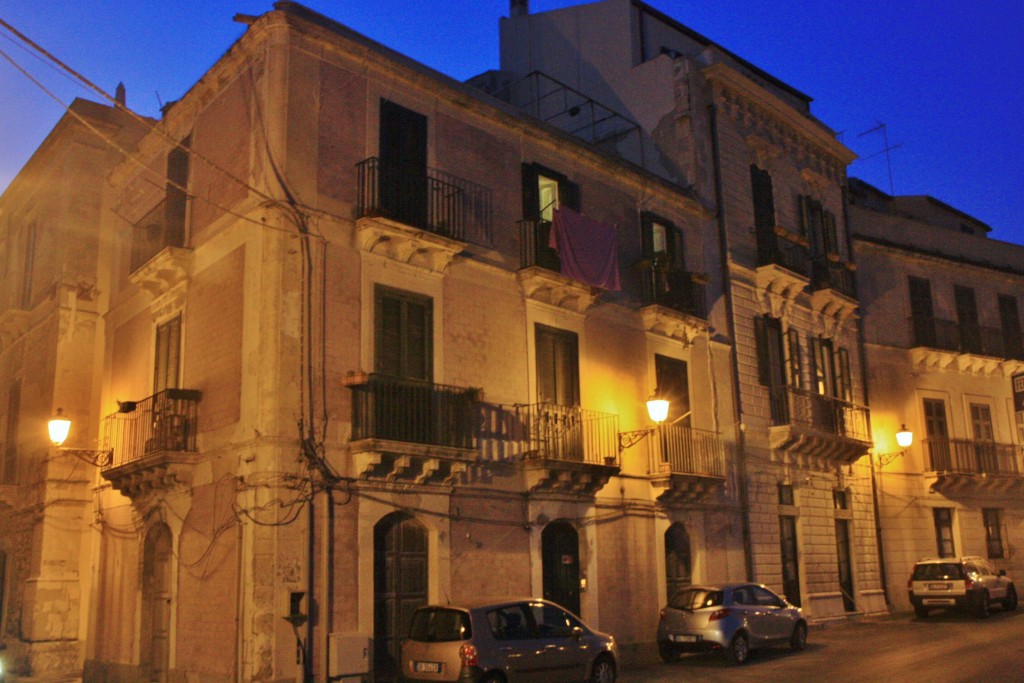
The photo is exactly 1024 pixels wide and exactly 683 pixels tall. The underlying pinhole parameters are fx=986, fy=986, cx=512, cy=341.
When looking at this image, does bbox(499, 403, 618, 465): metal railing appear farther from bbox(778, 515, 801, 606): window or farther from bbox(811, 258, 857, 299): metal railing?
bbox(811, 258, 857, 299): metal railing

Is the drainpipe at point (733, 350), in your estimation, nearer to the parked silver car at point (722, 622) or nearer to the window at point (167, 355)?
the parked silver car at point (722, 622)

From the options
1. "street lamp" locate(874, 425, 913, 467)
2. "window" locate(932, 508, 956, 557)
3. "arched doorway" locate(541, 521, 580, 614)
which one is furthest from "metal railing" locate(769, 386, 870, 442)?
"arched doorway" locate(541, 521, 580, 614)

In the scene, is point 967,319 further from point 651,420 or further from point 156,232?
point 156,232

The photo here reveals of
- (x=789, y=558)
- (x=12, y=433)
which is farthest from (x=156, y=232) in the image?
(x=789, y=558)

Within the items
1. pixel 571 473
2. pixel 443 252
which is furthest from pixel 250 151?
pixel 571 473

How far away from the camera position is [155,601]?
16.6 m

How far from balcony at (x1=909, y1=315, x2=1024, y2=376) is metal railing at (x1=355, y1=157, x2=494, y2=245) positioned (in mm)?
16777

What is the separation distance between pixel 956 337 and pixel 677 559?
14.7m

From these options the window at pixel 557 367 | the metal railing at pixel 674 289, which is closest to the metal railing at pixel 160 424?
the window at pixel 557 367

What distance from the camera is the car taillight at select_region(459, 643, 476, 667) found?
12.5 m

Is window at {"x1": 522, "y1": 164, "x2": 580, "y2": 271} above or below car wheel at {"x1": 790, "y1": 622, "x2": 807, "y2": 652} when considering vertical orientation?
above

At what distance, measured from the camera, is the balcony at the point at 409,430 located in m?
14.5

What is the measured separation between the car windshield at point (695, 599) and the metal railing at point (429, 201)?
733cm

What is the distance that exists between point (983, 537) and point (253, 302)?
23.8 meters
